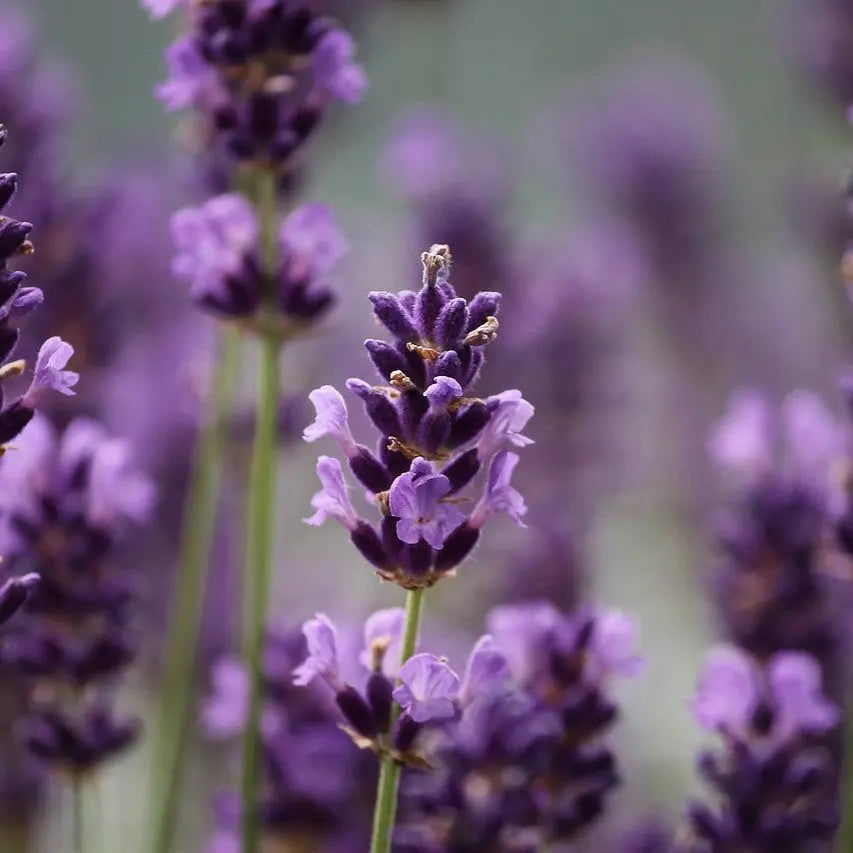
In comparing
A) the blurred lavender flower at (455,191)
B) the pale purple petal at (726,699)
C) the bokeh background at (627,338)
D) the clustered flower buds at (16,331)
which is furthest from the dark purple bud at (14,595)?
the blurred lavender flower at (455,191)

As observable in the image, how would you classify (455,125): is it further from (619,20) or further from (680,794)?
(619,20)

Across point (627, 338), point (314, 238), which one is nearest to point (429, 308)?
point (314, 238)

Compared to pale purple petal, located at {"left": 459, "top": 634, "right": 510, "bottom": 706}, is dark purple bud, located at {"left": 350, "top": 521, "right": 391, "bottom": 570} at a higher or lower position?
higher

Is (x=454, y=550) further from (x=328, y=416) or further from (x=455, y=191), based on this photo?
(x=455, y=191)

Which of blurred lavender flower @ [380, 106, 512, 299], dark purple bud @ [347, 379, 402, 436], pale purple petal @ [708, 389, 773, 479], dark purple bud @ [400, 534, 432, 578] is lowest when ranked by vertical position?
dark purple bud @ [400, 534, 432, 578]

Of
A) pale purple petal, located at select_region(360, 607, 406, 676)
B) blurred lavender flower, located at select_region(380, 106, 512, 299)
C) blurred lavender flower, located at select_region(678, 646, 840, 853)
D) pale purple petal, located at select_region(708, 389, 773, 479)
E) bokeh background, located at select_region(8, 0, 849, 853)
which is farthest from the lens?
bokeh background, located at select_region(8, 0, 849, 853)

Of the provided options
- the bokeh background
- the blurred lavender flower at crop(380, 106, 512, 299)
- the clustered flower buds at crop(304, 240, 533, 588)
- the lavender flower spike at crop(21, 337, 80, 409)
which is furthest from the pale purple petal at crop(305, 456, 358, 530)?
the blurred lavender flower at crop(380, 106, 512, 299)

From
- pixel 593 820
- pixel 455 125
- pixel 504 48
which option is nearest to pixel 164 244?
pixel 455 125

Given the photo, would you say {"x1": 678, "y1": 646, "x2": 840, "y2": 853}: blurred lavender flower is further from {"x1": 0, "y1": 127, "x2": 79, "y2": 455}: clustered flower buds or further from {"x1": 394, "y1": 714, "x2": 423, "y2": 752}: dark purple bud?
{"x1": 0, "y1": 127, "x2": 79, "y2": 455}: clustered flower buds

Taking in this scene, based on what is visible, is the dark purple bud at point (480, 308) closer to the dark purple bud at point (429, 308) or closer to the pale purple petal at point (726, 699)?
the dark purple bud at point (429, 308)
